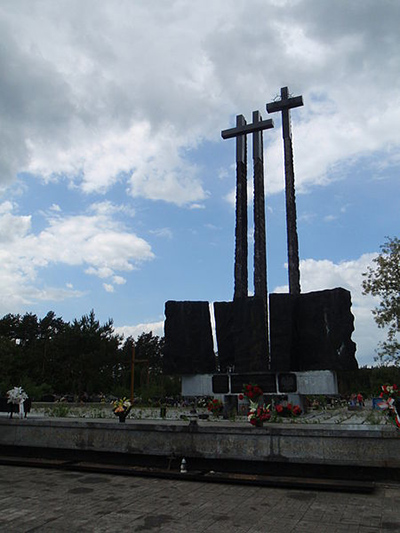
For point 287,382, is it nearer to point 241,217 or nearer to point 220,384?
point 220,384

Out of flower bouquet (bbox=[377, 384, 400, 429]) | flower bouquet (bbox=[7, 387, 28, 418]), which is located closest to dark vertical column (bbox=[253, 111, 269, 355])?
flower bouquet (bbox=[7, 387, 28, 418])

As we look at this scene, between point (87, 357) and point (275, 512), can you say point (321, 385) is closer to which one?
point (275, 512)

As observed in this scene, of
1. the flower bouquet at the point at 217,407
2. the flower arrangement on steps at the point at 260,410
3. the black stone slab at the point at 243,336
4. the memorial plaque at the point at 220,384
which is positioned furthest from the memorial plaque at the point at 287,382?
the flower bouquet at the point at 217,407

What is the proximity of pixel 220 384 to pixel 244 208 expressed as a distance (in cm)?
1141

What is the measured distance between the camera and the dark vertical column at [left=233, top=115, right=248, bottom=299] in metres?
25.5

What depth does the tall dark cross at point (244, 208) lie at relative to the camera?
25266 mm

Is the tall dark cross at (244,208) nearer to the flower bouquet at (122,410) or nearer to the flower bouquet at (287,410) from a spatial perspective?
the flower bouquet at (287,410)

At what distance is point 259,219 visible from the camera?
25.6 meters

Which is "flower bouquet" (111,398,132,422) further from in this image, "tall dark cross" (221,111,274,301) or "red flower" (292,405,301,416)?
"tall dark cross" (221,111,274,301)

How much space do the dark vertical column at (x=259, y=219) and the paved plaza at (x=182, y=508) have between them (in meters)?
16.8

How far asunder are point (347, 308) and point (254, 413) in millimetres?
8543

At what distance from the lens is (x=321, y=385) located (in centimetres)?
1664

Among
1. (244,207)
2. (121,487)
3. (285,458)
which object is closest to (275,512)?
(285,458)

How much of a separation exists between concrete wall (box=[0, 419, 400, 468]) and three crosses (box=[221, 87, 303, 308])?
1481cm
